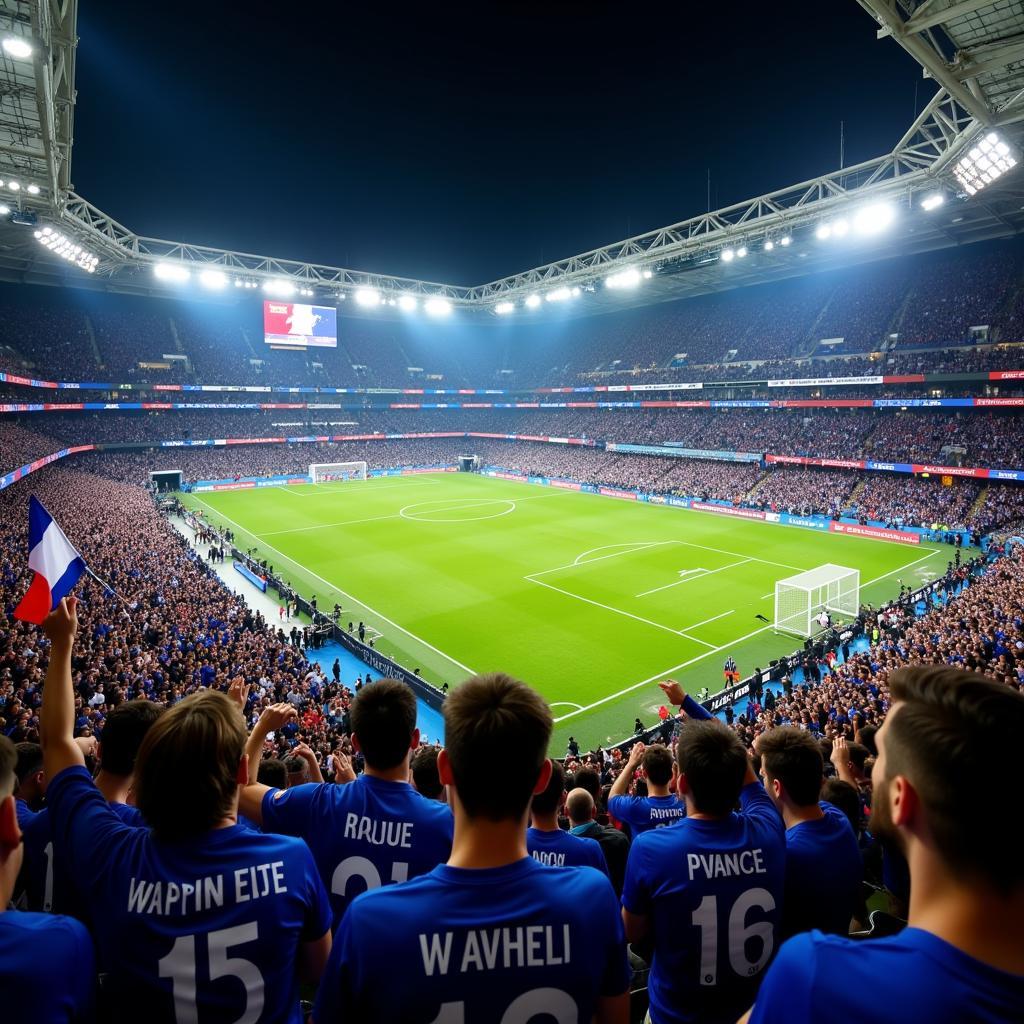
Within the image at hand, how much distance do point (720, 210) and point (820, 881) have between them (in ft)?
162

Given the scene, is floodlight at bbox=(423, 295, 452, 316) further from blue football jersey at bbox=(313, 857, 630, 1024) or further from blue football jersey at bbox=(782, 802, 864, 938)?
blue football jersey at bbox=(313, 857, 630, 1024)

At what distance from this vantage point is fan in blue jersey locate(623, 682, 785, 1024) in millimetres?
3113

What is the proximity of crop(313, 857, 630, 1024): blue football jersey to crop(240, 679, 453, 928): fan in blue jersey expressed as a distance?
1.36 m

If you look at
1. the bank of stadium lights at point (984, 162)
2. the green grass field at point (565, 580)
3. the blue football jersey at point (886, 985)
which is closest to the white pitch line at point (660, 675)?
the green grass field at point (565, 580)

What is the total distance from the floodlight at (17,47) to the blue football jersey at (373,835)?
24131mm

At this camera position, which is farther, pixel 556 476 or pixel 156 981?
pixel 556 476

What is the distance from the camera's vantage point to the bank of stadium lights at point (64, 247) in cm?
4016

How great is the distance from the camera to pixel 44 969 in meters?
→ 2.00

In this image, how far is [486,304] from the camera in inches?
3248

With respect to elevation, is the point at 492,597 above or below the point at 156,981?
below

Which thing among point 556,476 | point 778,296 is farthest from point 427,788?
point 778,296

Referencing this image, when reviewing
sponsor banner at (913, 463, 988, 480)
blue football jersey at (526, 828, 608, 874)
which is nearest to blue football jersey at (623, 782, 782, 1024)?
blue football jersey at (526, 828, 608, 874)

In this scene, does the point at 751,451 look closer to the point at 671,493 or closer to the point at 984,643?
the point at 671,493

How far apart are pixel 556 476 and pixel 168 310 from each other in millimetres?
51243
